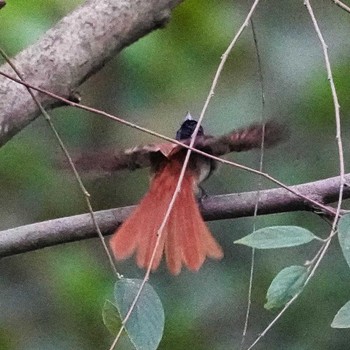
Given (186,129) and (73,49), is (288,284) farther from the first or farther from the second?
(186,129)

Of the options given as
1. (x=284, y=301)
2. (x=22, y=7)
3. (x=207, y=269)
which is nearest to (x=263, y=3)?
(x=207, y=269)

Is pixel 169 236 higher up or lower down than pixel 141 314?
lower down

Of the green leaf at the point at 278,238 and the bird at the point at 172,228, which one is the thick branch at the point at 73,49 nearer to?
the bird at the point at 172,228

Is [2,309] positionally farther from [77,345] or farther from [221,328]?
[221,328]

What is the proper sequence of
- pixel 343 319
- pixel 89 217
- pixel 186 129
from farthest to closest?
pixel 186 129
pixel 89 217
pixel 343 319

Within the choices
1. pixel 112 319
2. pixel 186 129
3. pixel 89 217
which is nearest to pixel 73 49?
pixel 89 217

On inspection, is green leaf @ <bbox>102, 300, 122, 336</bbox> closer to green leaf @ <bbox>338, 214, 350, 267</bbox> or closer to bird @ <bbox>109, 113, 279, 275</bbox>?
green leaf @ <bbox>338, 214, 350, 267</bbox>

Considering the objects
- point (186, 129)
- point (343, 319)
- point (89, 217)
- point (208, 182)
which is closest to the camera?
point (343, 319)

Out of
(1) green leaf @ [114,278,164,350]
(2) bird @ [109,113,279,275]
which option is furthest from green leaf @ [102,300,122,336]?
(2) bird @ [109,113,279,275]
